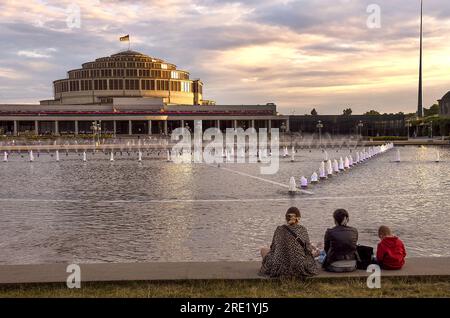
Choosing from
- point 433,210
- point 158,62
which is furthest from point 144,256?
point 158,62

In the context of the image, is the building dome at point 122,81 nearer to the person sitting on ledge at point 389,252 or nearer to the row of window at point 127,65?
the row of window at point 127,65

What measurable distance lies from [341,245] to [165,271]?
9.79 ft

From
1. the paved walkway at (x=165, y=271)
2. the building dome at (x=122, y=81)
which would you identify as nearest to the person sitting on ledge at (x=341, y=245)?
the paved walkway at (x=165, y=271)

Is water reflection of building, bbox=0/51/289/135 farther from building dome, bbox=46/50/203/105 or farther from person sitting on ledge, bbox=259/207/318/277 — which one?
person sitting on ledge, bbox=259/207/318/277

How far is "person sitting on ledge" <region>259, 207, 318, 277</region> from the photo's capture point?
29.4 feet

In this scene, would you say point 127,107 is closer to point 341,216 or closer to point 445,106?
point 445,106

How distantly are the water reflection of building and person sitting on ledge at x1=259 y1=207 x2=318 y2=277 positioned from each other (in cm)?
13745

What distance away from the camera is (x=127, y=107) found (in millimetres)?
155625

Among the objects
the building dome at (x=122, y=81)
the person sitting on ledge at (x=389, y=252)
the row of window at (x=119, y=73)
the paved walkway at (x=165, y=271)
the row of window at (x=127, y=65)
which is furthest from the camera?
the row of window at (x=127, y=65)

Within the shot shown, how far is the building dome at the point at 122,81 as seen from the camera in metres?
168

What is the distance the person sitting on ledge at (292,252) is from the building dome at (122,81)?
15809 cm

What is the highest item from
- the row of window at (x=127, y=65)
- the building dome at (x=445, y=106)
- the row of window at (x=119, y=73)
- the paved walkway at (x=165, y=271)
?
the row of window at (x=127, y=65)
